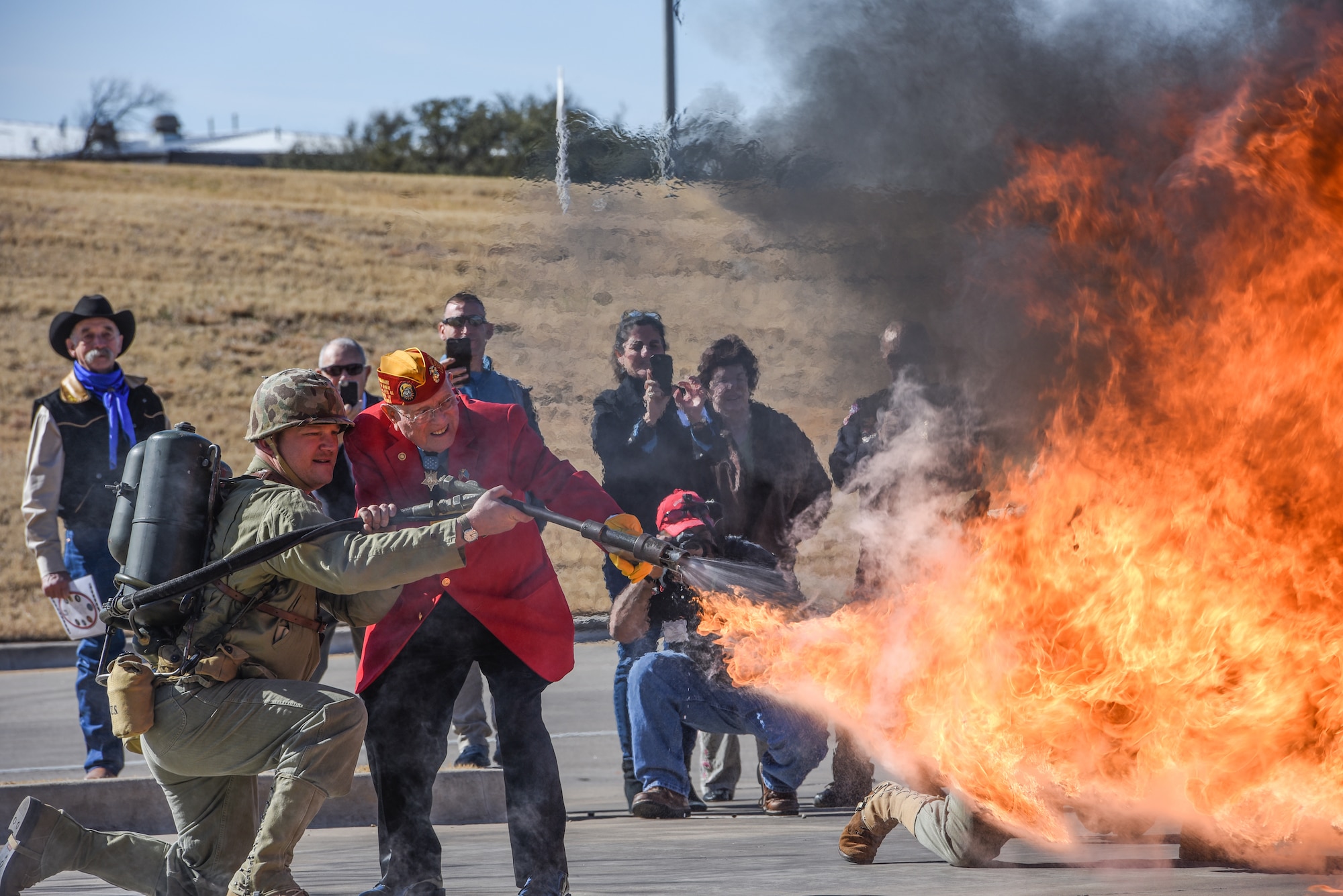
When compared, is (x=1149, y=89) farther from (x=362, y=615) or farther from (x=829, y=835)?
(x=362, y=615)

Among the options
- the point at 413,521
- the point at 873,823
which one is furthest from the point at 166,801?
the point at 873,823

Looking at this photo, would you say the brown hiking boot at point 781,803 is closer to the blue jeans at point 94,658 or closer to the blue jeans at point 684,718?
the blue jeans at point 684,718

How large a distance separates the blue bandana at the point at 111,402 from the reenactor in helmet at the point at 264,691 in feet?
11.2

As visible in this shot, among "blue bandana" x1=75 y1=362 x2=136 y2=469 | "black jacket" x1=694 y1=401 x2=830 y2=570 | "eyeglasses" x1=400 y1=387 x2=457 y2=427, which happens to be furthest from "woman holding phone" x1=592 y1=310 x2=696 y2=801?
"blue bandana" x1=75 y1=362 x2=136 y2=469

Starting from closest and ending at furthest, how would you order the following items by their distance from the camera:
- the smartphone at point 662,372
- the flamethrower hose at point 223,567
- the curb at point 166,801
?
1. the flamethrower hose at point 223,567
2. the curb at point 166,801
3. the smartphone at point 662,372

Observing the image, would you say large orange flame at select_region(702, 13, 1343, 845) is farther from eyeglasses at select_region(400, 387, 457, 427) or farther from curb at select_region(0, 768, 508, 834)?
curb at select_region(0, 768, 508, 834)

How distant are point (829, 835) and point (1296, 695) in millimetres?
2009

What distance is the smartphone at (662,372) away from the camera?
6977 millimetres

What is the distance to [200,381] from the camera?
80.9 ft

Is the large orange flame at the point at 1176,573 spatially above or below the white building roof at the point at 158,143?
below

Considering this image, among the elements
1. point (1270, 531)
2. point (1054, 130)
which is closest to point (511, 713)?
point (1270, 531)

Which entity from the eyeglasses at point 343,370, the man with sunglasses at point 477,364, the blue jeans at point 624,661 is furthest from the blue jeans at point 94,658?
the blue jeans at point 624,661

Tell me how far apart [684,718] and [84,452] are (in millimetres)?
3374

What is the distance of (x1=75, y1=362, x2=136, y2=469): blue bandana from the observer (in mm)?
7656
